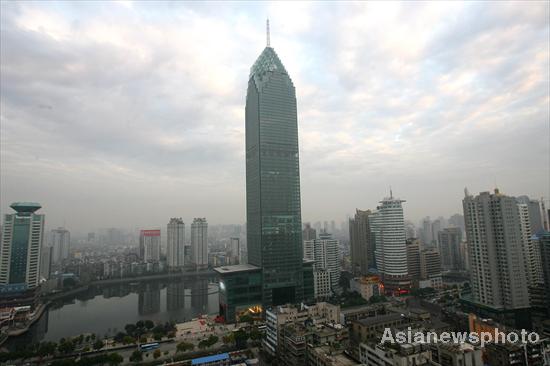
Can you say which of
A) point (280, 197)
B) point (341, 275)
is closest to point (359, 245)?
point (341, 275)

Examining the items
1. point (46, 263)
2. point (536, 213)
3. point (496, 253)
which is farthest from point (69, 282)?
point (536, 213)

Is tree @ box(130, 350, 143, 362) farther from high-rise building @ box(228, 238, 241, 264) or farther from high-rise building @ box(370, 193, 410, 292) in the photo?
high-rise building @ box(228, 238, 241, 264)

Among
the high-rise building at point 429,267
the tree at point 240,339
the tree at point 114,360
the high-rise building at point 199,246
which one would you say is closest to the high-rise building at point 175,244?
the high-rise building at point 199,246

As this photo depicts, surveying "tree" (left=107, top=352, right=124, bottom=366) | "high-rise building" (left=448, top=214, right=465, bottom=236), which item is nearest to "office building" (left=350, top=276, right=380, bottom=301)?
"tree" (left=107, top=352, right=124, bottom=366)

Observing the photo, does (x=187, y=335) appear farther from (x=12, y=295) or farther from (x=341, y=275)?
(x=341, y=275)

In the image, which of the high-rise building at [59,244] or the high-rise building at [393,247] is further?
the high-rise building at [59,244]

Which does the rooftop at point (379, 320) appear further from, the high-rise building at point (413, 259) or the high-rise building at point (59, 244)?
the high-rise building at point (59, 244)
